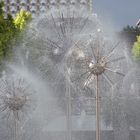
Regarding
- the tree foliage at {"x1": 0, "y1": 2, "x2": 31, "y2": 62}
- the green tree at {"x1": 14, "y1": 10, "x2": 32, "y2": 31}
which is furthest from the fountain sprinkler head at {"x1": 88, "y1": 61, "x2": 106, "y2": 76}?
the green tree at {"x1": 14, "y1": 10, "x2": 32, "y2": 31}

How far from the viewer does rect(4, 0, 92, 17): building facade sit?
1796 inches

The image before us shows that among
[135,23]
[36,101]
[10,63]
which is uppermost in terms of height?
[135,23]

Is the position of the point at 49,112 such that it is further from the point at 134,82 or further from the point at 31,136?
the point at 134,82

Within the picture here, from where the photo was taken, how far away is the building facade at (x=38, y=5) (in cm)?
4562

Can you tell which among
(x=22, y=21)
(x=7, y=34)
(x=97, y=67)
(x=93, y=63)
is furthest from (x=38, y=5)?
(x=97, y=67)

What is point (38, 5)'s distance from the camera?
46.5 m

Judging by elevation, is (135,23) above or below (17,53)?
above

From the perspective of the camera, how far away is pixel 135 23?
47.9 meters

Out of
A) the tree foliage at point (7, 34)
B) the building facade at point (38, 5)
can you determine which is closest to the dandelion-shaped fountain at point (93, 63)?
the tree foliage at point (7, 34)

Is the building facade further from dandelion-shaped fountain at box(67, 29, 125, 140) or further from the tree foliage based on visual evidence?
the tree foliage

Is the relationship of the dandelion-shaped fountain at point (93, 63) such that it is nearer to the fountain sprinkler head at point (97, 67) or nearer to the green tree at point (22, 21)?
the fountain sprinkler head at point (97, 67)

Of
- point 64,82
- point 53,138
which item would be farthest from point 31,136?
point 64,82

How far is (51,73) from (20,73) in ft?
6.10

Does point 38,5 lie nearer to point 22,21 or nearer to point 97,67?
point 22,21
